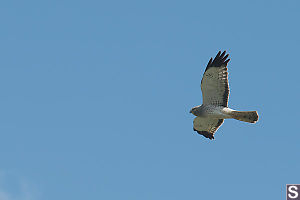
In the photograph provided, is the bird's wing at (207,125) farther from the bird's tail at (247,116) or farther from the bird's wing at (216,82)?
the bird's tail at (247,116)

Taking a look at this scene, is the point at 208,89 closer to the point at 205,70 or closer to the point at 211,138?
the point at 205,70

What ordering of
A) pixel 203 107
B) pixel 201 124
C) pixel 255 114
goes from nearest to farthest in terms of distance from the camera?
1. pixel 255 114
2. pixel 203 107
3. pixel 201 124

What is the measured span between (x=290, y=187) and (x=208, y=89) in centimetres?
483

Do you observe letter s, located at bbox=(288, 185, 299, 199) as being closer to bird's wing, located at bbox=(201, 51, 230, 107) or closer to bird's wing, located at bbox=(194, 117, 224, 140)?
bird's wing, located at bbox=(201, 51, 230, 107)

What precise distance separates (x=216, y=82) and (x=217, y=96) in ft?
2.35

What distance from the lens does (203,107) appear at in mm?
24047

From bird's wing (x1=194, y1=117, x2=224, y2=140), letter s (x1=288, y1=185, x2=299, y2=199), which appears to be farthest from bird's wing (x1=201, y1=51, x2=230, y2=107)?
letter s (x1=288, y1=185, x2=299, y2=199)

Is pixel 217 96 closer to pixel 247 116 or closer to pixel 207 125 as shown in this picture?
pixel 247 116

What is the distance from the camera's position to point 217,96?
77.2 ft

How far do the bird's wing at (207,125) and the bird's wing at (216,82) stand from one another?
2054 mm

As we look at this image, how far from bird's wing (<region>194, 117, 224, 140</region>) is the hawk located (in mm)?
936

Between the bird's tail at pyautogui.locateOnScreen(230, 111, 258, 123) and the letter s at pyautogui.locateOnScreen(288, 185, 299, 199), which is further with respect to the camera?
the bird's tail at pyautogui.locateOnScreen(230, 111, 258, 123)

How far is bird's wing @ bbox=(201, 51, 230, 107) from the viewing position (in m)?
22.8

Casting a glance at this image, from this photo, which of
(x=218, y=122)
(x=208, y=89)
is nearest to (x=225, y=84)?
(x=208, y=89)
